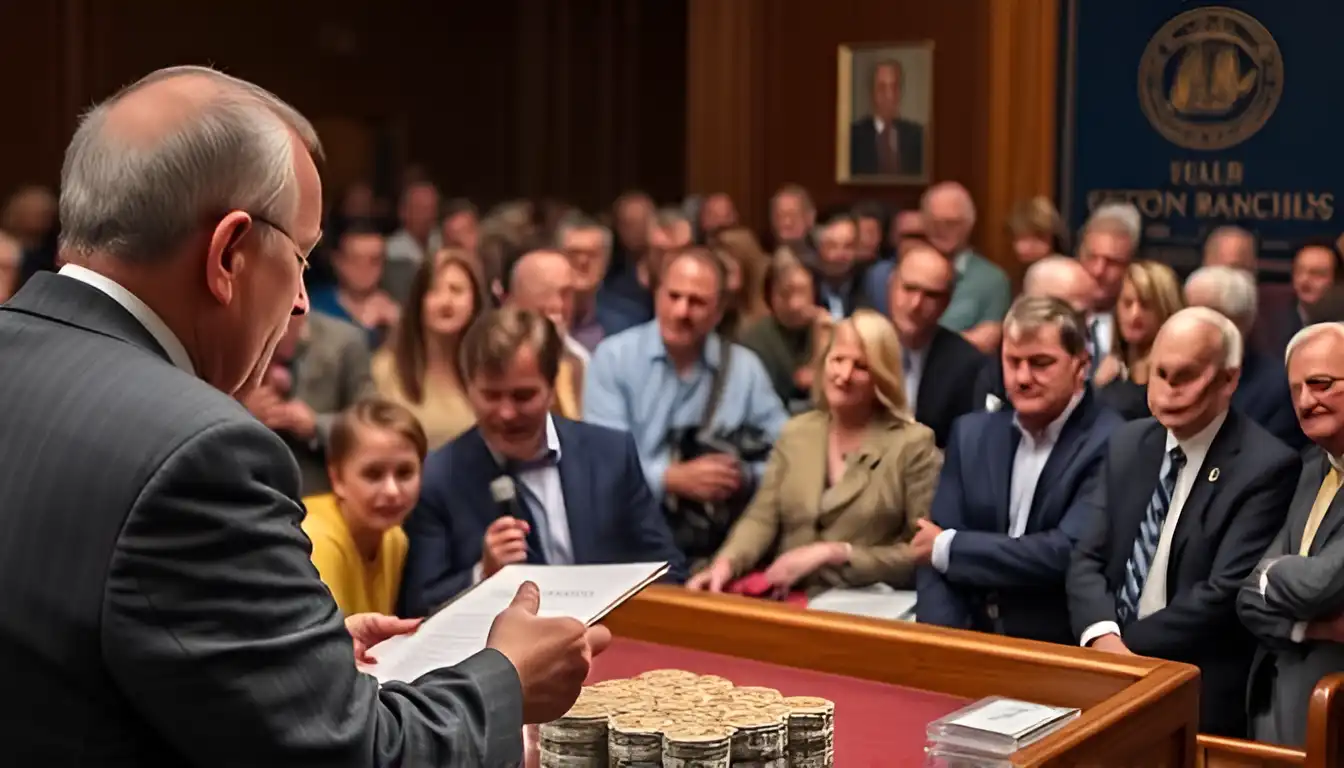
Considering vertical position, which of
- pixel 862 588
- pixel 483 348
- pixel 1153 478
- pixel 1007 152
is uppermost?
pixel 1007 152

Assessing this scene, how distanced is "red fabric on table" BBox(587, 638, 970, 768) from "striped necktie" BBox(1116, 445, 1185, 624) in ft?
4.51

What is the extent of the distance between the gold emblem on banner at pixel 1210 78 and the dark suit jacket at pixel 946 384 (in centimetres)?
399

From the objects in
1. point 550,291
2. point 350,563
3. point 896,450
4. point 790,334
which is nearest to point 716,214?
point 790,334

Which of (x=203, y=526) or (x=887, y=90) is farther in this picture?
(x=887, y=90)

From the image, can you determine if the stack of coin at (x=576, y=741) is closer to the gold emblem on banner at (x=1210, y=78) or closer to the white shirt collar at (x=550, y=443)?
the white shirt collar at (x=550, y=443)

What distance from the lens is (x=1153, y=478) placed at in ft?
13.7

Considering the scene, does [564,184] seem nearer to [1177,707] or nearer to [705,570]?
[705,570]

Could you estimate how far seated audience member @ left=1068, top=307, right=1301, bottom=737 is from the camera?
157 inches

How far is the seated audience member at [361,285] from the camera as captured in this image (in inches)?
321

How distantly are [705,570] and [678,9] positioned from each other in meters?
10.7

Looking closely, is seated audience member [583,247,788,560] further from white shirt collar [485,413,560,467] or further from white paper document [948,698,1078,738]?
white paper document [948,698,1078,738]

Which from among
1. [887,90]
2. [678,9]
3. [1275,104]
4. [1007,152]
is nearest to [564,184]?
[678,9]

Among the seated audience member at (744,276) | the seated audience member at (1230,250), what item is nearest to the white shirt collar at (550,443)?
the seated audience member at (744,276)

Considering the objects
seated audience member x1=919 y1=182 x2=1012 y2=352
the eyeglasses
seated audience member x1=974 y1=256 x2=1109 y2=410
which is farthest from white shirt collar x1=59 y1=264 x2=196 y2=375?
seated audience member x1=919 y1=182 x2=1012 y2=352
